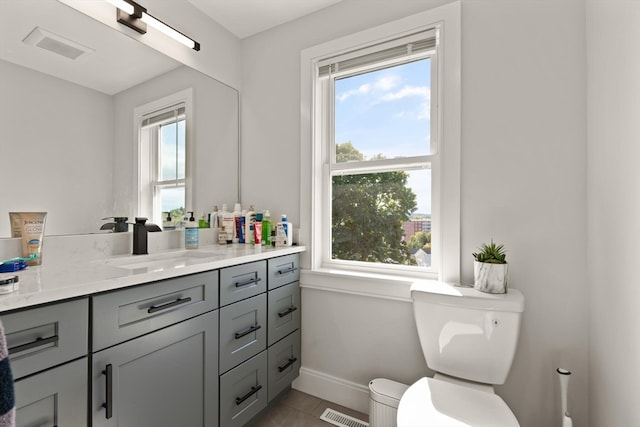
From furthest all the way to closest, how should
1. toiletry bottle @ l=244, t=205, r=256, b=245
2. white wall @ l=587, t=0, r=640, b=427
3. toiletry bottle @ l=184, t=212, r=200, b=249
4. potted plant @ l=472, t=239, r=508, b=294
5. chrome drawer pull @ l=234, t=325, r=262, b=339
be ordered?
toiletry bottle @ l=244, t=205, r=256, b=245
toiletry bottle @ l=184, t=212, r=200, b=249
chrome drawer pull @ l=234, t=325, r=262, b=339
potted plant @ l=472, t=239, r=508, b=294
white wall @ l=587, t=0, r=640, b=427

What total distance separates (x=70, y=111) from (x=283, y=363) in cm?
163

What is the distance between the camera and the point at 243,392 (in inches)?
54.7

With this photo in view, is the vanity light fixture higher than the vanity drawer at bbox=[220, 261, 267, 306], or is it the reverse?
the vanity light fixture

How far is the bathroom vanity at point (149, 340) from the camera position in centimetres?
76

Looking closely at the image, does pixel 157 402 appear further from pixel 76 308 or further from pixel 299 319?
pixel 299 319

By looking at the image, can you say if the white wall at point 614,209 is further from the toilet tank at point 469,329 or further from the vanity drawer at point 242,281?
the vanity drawer at point 242,281

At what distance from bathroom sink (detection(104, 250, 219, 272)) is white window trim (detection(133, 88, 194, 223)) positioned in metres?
0.23

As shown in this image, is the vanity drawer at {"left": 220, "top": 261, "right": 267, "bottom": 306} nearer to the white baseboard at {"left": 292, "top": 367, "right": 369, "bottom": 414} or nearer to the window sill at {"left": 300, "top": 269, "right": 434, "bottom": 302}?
the window sill at {"left": 300, "top": 269, "right": 434, "bottom": 302}

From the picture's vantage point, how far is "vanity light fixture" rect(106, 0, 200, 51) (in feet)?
4.52

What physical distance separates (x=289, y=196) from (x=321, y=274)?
0.56 m

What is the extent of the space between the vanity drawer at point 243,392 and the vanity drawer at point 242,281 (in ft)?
1.08

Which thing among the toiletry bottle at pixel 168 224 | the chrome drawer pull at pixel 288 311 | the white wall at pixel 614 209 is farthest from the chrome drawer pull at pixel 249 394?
the white wall at pixel 614 209

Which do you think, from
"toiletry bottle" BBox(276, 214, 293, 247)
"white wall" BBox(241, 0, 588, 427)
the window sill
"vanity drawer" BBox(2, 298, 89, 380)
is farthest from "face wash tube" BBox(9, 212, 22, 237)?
"white wall" BBox(241, 0, 588, 427)

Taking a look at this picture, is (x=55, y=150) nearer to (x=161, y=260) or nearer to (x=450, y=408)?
(x=161, y=260)
